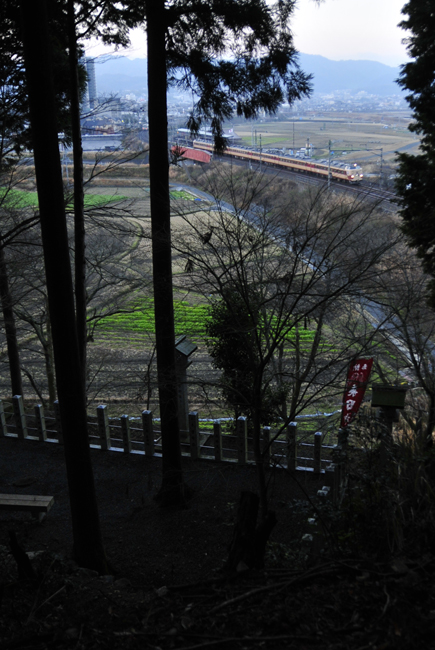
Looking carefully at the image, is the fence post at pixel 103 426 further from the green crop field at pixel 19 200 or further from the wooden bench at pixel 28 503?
the green crop field at pixel 19 200

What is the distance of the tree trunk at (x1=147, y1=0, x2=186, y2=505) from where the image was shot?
19.8 ft

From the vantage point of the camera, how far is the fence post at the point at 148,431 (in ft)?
26.2

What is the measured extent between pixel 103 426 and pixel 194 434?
157 centimetres

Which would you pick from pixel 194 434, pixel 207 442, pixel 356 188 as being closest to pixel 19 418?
pixel 194 434

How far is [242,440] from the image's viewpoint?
7523 mm

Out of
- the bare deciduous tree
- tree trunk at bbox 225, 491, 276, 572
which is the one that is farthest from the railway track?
tree trunk at bbox 225, 491, 276, 572

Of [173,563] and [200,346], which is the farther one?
[200,346]

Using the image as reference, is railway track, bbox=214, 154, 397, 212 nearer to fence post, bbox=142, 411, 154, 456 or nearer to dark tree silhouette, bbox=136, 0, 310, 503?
dark tree silhouette, bbox=136, 0, 310, 503

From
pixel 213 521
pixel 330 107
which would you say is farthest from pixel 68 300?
pixel 330 107

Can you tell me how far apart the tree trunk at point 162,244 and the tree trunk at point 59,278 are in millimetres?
1523

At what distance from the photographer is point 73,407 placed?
4762 millimetres

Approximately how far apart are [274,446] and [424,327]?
5041 millimetres

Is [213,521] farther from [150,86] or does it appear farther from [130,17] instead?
[130,17]

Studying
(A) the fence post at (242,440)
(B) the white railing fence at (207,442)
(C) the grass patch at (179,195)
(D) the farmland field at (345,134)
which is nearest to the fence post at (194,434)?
(B) the white railing fence at (207,442)
